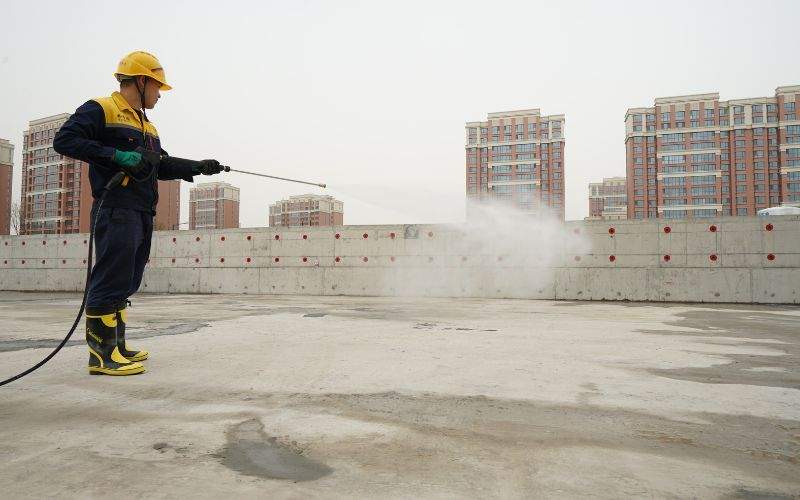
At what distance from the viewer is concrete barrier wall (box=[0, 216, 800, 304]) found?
11344 millimetres

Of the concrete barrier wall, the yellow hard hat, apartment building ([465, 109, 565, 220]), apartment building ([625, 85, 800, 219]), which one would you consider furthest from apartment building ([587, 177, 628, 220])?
the yellow hard hat

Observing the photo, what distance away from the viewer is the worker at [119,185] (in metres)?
Result: 3.16

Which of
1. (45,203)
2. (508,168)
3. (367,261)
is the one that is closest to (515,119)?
(508,168)

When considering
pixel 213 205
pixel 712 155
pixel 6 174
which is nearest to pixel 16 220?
pixel 6 174

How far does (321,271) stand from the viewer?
576 inches

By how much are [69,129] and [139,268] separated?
1198mm

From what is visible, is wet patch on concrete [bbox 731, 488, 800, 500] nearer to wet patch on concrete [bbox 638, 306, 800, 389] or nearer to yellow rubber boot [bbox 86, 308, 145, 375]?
wet patch on concrete [bbox 638, 306, 800, 389]

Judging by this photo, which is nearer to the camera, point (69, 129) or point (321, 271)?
point (69, 129)

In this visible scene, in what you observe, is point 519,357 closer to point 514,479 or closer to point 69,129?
point 514,479

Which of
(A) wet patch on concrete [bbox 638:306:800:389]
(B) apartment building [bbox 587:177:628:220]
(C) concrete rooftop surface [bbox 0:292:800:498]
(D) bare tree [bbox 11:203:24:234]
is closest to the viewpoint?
(C) concrete rooftop surface [bbox 0:292:800:498]

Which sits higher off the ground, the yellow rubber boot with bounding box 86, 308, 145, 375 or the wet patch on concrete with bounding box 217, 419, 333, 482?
the yellow rubber boot with bounding box 86, 308, 145, 375

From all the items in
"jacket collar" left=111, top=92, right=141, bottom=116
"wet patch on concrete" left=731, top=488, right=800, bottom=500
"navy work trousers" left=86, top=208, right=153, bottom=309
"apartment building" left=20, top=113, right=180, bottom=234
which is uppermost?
"apartment building" left=20, top=113, right=180, bottom=234

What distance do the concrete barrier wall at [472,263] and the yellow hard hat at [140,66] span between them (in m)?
10.5

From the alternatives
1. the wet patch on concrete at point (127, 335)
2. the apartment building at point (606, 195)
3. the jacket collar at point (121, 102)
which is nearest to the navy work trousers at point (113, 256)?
the jacket collar at point (121, 102)
